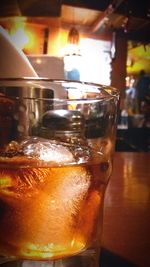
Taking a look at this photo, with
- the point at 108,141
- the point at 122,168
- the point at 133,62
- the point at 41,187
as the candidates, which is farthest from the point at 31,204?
the point at 133,62

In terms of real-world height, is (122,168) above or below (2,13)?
below

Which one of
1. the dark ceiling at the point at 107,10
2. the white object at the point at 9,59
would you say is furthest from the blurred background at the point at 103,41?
the white object at the point at 9,59

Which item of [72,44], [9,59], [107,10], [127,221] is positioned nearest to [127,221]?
[127,221]

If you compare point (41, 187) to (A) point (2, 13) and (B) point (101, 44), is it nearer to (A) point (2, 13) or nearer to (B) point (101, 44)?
(A) point (2, 13)

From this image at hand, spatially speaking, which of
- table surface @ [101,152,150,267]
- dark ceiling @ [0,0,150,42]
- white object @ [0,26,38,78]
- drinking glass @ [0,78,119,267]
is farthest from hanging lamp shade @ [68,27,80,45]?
drinking glass @ [0,78,119,267]

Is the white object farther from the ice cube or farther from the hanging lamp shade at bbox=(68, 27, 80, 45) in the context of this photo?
the hanging lamp shade at bbox=(68, 27, 80, 45)

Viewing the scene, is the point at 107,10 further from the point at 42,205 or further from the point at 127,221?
the point at 42,205
